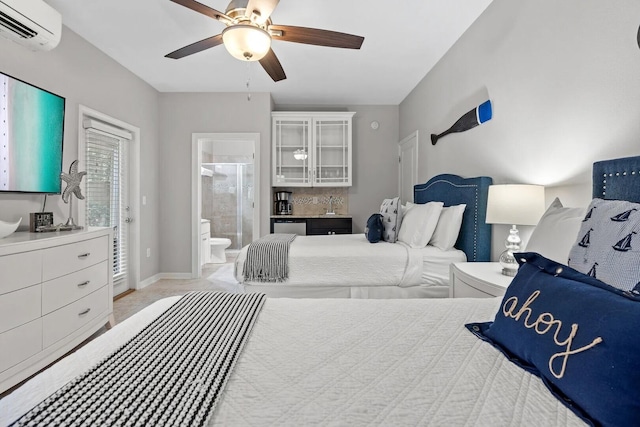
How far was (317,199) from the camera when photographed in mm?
5250

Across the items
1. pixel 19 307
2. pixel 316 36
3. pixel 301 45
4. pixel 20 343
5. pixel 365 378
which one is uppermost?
pixel 301 45

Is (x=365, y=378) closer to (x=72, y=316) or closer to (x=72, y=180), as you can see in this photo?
(x=72, y=316)

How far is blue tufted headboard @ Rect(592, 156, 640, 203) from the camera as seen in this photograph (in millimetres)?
1304

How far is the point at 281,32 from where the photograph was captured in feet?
7.28

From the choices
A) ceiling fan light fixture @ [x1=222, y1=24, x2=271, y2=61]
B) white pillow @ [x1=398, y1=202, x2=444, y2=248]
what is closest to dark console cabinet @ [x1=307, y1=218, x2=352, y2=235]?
white pillow @ [x1=398, y1=202, x2=444, y2=248]

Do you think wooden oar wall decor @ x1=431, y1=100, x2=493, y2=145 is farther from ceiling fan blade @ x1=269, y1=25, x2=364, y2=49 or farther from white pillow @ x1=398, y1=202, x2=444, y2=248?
ceiling fan blade @ x1=269, y1=25, x2=364, y2=49

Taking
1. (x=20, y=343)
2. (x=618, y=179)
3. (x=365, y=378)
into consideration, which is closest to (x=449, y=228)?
(x=618, y=179)

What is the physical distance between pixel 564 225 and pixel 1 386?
2967 millimetres

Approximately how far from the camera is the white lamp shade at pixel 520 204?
1.87m

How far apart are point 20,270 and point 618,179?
3.05 m

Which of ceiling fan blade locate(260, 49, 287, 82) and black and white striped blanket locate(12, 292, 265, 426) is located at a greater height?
ceiling fan blade locate(260, 49, 287, 82)

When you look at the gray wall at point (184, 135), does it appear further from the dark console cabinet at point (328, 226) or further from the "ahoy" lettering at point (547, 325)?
the "ahoy" lettering at point (547, 325)

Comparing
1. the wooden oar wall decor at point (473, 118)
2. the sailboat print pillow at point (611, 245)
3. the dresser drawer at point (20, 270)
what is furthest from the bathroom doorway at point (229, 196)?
the sailboat print pillow at point (611, 245)

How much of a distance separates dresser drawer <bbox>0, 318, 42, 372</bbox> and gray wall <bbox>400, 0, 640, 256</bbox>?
10.4ft
